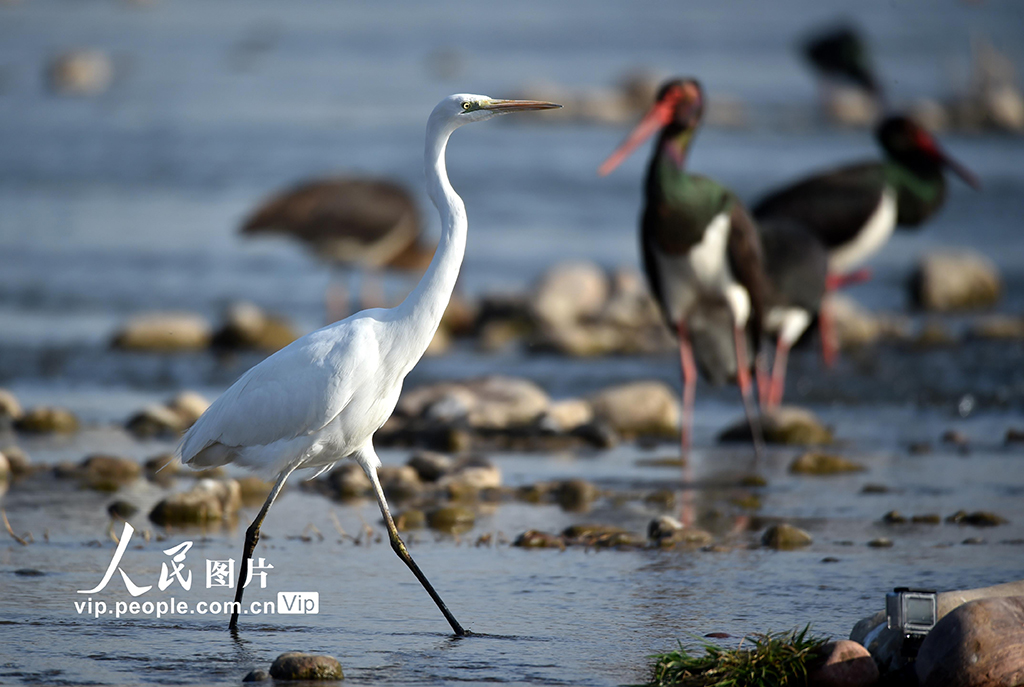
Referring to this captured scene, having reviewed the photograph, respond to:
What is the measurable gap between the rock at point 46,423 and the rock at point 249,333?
296 centimetres

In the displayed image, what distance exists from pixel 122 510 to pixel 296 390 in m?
1.64

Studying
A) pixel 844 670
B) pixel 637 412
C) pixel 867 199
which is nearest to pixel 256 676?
pixel 844 670

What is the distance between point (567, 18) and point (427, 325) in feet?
190

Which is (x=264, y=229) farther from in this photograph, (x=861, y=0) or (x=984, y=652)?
(x=861, y=0)

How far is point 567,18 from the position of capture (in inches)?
2388

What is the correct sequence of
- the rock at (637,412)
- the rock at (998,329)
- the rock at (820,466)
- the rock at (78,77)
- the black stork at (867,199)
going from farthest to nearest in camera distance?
the rock at (78,77) < the rock at (998,329) < the black stork at (867,199) < the rock at (637,412) < the rock at (820,466)

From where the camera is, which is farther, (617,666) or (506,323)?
(506,323)

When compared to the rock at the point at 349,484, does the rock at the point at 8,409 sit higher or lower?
higher

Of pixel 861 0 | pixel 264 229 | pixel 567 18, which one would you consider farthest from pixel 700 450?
pixel 861 0

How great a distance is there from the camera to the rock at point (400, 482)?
638 cm

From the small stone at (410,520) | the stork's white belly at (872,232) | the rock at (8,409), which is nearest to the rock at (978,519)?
the small stone at (410,520)

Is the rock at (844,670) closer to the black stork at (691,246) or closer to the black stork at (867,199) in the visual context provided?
the black stork at (691,246)

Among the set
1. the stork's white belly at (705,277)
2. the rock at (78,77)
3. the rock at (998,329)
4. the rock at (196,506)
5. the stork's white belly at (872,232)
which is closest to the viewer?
the rock at (196,506)

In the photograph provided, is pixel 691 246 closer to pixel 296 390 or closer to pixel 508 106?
pixel 508 106
